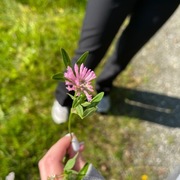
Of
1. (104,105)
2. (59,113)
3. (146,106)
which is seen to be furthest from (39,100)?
(146,106)

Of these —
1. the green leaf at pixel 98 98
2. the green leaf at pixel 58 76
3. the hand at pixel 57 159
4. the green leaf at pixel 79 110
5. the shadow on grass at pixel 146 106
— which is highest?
the green leaf at pixel 58 76

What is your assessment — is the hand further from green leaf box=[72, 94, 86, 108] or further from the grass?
the grass

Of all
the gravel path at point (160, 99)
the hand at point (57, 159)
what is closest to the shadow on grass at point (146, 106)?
the gravel path at point (160, 99)

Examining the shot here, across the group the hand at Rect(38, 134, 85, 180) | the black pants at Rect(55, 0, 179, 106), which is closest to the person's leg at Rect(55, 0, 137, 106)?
the black pants at Rect(55, 0, 179, 106)

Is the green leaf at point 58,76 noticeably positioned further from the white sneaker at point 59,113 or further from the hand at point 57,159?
the white sneaker at point 59,113

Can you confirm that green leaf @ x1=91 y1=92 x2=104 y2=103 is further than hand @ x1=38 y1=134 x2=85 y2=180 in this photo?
No

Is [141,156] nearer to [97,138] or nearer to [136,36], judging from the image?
[97,138]
